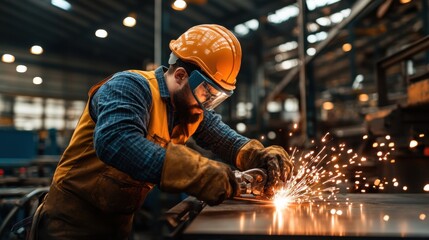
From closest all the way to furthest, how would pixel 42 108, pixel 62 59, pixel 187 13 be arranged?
1. pixel 187 13
2. pixel 62 59
3. pixel 42 108

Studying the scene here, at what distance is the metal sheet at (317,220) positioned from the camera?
Answer: 111 centimetres

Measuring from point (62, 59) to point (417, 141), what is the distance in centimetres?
667

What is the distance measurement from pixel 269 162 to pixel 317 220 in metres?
0.64

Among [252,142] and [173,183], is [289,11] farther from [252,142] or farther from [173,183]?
[173,183]

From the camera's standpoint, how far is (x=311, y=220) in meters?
1.32

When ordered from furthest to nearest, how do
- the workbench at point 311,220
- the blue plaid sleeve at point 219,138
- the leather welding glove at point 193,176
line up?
the blue plaid sleeve at point 219,138, the leather welding glove at point 193,176, the workbench at point 311,220

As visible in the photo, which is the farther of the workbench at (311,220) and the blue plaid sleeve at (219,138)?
the blue plaid sleeve at (219,138)

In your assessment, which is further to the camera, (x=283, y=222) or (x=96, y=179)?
(x=96, y=179)

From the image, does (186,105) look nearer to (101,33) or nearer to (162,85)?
(162,85)

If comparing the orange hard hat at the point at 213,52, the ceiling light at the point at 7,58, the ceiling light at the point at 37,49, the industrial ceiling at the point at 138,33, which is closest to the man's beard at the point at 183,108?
the orange hard hat at the point at 213,52

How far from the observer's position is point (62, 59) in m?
7.78

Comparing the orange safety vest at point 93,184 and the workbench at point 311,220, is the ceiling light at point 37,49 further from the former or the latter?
the workbench at point 311,220

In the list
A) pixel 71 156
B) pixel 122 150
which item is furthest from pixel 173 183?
pixel 71 156

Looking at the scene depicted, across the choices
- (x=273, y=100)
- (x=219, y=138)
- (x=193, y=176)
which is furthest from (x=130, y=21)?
(x=193, y=176)
